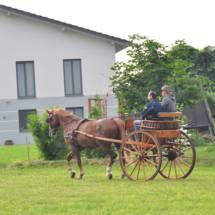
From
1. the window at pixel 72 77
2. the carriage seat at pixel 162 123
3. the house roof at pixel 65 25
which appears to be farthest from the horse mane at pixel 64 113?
the window at pixel 72 77

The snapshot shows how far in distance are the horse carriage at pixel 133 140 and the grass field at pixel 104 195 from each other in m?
0.44

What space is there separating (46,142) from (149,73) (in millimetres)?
4392

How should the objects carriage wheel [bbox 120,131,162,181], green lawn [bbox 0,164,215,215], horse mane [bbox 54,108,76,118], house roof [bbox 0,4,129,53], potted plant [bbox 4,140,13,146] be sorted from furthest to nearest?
1. potted plant [bbox 4,140,13,146]
2. house roof [bbox 0,4,129,53]
3. horse mane [bbox 54,108,76,118]
4. carriage wheel [bbox 120,131,162,181]
5. green lawn [bbox 0,164,215,215]

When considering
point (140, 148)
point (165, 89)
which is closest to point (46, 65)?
point (165, 89)

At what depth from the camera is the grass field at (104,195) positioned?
24.8 ft

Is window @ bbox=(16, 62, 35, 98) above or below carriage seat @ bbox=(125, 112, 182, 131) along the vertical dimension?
above

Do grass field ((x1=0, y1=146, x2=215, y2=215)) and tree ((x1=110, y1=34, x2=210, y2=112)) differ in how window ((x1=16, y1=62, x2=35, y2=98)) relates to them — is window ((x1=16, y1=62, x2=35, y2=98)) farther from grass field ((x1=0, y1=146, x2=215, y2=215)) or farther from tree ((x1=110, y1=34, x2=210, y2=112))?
→ grass field ((x1=0, y1=146, x2=215, y2=215))

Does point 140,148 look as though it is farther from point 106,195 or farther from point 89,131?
point 106,195

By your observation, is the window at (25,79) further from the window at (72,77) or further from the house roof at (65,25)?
the house roof at (65,25)

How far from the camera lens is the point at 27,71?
30969 mm

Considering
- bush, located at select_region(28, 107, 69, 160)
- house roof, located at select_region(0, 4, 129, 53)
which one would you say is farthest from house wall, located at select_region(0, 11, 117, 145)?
bush, located at select_region(28, 107, 69, 160)

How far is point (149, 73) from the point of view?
1553cm

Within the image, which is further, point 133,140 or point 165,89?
point 133,140

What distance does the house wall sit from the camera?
3042cm
